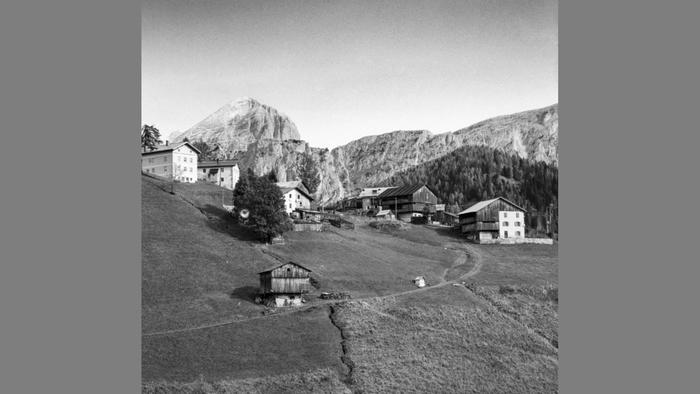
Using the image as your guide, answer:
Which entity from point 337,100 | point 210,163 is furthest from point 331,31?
point 210,163

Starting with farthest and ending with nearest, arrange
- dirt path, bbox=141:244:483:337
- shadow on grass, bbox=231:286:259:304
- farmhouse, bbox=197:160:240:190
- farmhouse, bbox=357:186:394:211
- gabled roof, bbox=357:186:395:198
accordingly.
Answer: gabled roof, bbox=357:186:395:198 → farmhouse, bbox=357:186:394:211 → farmhouse, bbox=197:160:240:190 → shadow on grass, bbox=231:286:259:304 → dirt path, bbox=141:244:483:337

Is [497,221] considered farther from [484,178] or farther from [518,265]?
[484,178]

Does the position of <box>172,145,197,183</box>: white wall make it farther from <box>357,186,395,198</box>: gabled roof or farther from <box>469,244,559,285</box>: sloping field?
<box>469,244,559,285</box>: sloping field

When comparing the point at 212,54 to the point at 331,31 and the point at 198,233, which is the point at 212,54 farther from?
the point at 198,233

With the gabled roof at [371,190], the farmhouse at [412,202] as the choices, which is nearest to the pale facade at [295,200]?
the farmhouse at [412,202]

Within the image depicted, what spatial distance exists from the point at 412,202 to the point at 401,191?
3.80 metres

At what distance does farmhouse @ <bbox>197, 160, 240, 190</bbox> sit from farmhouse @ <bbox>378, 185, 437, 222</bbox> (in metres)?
20.1

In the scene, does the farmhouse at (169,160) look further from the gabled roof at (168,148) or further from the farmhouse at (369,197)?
the farmhouse at (369,197)

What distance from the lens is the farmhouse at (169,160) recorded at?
79000 mm

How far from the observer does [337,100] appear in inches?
2117

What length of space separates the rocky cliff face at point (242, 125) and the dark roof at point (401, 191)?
98.9 feet

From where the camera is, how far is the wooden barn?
170 feet

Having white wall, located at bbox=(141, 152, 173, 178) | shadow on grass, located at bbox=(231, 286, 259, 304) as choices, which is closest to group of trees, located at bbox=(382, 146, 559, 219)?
shadow on grass, located at bbox=(231, 286, 259, 304)

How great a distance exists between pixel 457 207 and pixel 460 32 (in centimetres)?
4285
